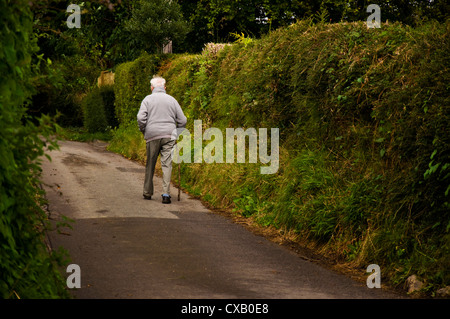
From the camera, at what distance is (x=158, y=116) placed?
1180 cm

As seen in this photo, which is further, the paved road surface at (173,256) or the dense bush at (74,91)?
the dense bush at (74,91)

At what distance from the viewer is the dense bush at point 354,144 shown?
688 centimetres

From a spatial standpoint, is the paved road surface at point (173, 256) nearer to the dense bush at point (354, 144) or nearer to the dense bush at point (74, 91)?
the dense bush at point (354, 144)

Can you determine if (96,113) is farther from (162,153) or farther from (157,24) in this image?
(162,153)

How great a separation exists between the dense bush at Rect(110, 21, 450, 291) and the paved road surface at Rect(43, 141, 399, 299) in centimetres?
61

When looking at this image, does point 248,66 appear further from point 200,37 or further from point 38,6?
point 200,37

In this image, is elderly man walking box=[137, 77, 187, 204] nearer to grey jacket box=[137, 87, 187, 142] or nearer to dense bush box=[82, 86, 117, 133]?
grey jacket box=[137, 87, 187, 142]

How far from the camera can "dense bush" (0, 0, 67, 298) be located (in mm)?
4488

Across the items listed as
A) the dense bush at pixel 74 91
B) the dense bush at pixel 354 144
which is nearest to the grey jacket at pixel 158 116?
the dense bush at pixel 354 144

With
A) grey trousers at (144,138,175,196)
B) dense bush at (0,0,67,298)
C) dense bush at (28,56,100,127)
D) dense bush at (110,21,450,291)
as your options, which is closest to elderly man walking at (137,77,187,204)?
grey trousers at (144,138,175,196)

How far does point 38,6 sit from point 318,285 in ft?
12.6

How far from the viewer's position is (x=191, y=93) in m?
16.1

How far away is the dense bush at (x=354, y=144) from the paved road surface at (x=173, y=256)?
609 mm

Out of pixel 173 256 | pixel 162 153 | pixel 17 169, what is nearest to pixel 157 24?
pixel 162 153
